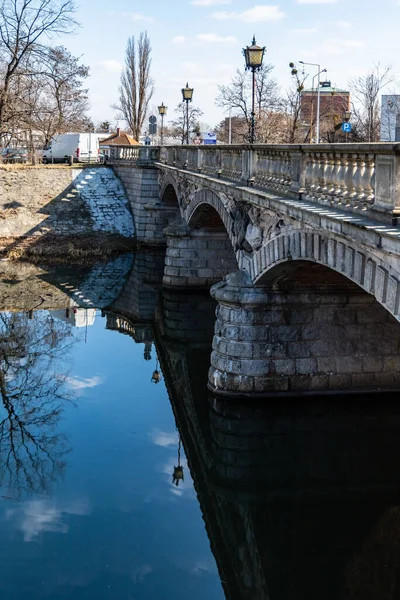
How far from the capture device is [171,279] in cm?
2436

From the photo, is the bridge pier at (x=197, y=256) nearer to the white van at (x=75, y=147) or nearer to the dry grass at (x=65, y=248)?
the dry grass at (x=65, y=248)

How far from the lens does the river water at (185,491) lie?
29.1ft

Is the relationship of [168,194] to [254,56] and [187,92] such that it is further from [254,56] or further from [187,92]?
[254,56]

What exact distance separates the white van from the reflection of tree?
25.2 m

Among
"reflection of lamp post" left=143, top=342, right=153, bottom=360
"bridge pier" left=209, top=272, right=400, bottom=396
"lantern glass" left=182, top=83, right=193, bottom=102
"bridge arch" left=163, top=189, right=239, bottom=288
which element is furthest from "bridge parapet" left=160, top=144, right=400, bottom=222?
"lantern glass" left=182, top=83, right=193, bottom=102

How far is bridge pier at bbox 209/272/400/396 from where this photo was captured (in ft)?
44.4

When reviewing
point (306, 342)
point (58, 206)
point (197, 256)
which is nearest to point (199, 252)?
point (197, 256)

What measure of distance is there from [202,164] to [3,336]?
22.2 feet

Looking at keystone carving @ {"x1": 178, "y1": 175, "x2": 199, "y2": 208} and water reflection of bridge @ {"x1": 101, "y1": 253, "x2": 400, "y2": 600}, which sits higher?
keystone carving @ {"x1": 178, "y1": 175, "x2": 199, "y2": 208}

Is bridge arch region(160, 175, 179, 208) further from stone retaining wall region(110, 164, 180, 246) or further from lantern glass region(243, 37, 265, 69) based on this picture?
lantern glass region(243, 37, 265, 69)

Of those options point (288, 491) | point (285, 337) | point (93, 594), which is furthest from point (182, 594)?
point (285, 337)

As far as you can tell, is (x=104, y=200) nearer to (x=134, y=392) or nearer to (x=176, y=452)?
(x=134, y=392)

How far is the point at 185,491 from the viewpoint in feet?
36.6

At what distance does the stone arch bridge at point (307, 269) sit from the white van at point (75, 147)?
88.5 feet
